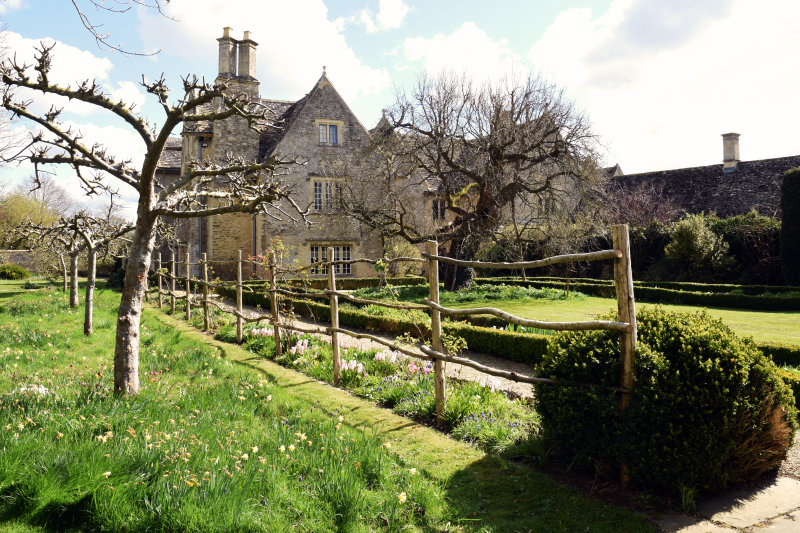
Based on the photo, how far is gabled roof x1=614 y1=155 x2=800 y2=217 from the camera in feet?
88.4

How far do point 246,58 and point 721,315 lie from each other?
24195 mm

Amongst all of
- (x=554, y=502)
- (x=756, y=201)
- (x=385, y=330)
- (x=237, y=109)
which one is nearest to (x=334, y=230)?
(x=385, y=330)

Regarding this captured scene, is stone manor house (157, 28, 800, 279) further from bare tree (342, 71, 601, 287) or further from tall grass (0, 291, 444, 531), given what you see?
tall grass (0, 291, 444, 531)

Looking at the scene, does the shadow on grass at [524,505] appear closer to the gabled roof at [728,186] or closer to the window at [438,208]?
the window at [438,208]

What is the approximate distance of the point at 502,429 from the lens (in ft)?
16.3

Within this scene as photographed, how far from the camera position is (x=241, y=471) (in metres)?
3.36

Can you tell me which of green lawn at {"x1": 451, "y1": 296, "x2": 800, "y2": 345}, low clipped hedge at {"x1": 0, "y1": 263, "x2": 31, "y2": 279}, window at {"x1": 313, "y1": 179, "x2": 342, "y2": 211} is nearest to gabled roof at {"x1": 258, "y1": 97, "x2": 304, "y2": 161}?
window at {"x1": 313, "y1": 179, "x2": 342, "y2": 211}

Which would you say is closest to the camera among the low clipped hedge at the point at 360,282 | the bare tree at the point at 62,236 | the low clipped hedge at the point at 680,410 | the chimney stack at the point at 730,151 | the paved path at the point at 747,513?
the paved path at the point at 747,513

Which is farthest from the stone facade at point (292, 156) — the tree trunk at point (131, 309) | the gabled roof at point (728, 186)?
the tree trunk at point (131, 309)

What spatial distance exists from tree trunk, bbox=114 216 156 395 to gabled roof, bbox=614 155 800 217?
91.3 ft

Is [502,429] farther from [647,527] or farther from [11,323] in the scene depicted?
[11,323]

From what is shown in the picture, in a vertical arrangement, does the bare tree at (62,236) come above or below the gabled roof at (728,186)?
below

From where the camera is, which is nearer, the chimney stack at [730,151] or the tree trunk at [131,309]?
the tree trunk at [131,309]

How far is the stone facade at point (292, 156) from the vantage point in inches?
1064
